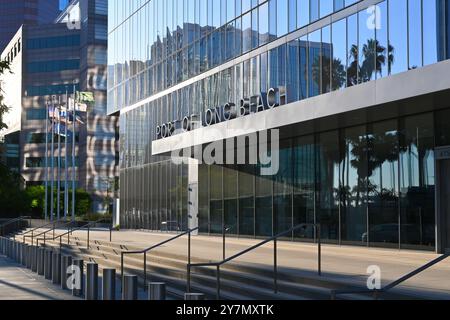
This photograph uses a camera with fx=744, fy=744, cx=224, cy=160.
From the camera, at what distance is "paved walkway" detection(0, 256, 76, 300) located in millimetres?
16055

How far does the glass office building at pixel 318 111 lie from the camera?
67.3 feet

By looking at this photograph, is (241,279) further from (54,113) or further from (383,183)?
(54,113)

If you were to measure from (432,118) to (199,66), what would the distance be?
17426 mm

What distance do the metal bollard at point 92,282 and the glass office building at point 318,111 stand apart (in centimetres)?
907

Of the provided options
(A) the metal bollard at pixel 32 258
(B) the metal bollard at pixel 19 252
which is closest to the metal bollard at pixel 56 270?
(A) the metal bollard at pixel 32 258

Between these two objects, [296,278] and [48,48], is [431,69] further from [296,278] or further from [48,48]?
[48,48]

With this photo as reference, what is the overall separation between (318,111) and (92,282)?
1009 cm

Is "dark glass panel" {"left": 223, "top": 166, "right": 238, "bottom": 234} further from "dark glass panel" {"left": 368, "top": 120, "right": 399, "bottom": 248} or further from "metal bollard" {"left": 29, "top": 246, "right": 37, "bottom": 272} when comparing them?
"metal bollard" {"left": 29, "top": 246, "right": 37, "bottom": 272}

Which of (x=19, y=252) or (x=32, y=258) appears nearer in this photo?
(x=32, y=258)

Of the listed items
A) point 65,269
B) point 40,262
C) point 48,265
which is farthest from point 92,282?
point 40,262

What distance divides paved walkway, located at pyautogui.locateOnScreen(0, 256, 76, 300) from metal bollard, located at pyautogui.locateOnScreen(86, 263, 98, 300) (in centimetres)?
126

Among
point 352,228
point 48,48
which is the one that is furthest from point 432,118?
point 48,48

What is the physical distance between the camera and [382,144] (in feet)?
75.8

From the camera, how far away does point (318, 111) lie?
22.4m
